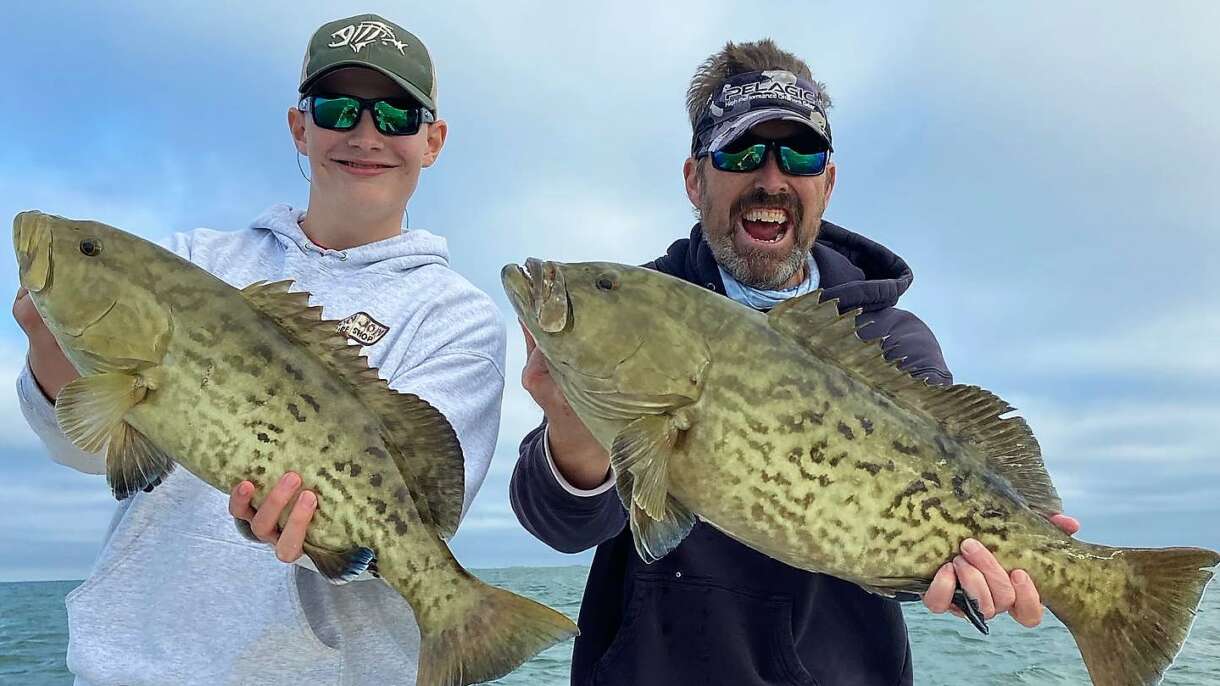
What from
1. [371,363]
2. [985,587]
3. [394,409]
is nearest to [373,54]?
[371,363]

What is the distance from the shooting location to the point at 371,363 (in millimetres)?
3688

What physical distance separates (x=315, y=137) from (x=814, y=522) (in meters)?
2.79

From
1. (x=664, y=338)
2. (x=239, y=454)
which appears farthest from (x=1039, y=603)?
(x=239, y=454)

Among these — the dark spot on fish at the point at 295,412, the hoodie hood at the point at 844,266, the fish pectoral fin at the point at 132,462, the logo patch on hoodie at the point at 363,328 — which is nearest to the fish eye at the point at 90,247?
the fish pectoral fin at the point at 132,462

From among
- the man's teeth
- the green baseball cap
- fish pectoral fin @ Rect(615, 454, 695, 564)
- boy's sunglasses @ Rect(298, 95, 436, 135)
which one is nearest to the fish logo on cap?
the green baseball cap

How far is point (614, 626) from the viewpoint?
4.34 metres

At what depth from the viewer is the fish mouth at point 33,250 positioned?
288cm

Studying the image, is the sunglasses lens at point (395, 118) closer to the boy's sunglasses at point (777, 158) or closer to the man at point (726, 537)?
the man at point (726, 537)

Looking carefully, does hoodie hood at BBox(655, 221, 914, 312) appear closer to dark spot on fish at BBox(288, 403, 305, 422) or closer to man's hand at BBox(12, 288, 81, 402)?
dark spot on fish at BBox(288, 403, 305, 422)

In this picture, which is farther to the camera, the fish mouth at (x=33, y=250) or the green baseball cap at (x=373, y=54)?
the green baseball cap at (x=373, y=54)

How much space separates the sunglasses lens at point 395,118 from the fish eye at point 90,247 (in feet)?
4.49

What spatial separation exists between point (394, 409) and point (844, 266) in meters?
2.91

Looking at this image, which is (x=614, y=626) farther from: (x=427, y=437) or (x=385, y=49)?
(x=385, y=49)

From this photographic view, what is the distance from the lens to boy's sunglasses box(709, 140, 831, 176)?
4.57m
